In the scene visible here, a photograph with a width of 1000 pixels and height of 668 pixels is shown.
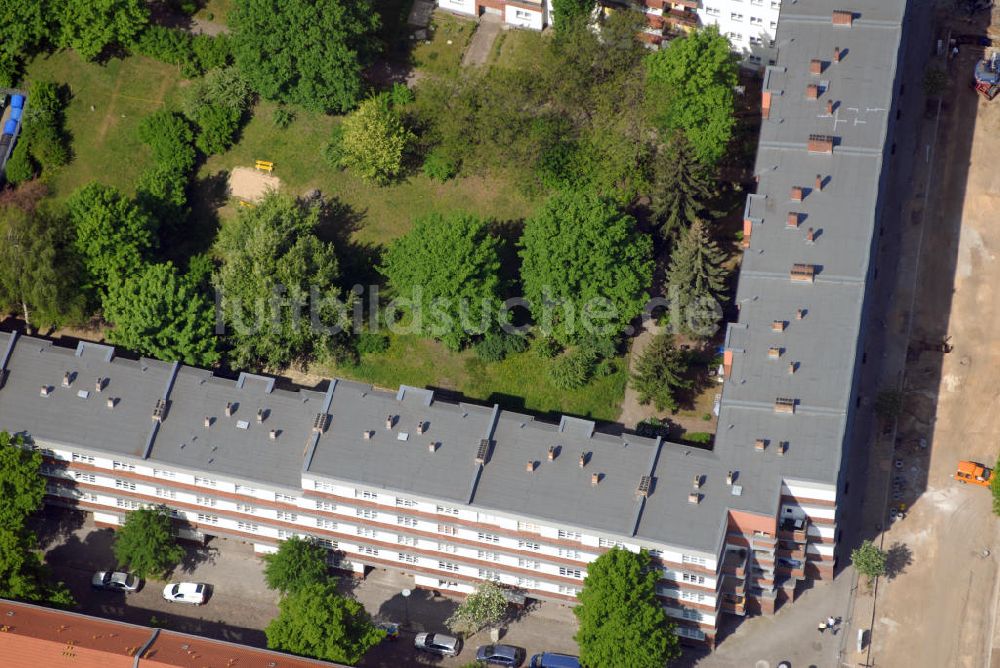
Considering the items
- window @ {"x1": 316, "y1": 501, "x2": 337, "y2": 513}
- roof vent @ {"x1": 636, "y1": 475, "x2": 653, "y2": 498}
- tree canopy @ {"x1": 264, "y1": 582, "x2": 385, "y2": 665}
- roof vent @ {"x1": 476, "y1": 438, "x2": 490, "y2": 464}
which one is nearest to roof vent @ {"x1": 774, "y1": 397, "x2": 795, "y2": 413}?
roof vent @ {"x1": 636, "y1": 475, "x2": 653, "y2": 498}

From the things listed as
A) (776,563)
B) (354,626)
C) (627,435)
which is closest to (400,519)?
(354,626)

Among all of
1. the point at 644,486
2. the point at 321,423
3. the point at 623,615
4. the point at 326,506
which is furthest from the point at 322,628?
the point at 644,486

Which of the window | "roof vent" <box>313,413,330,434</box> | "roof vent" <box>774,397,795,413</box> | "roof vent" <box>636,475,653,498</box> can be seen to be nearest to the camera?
"roof vent" <box>636,475,653,498</box>

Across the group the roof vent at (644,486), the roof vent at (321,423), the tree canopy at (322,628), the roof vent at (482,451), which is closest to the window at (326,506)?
the roof vent at (321,423)

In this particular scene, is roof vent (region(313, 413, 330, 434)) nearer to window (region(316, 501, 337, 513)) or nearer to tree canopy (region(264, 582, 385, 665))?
window (region(316, 501, 337, 513))

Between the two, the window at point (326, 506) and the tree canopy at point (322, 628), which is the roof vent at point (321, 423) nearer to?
the window at point (326, 506)
